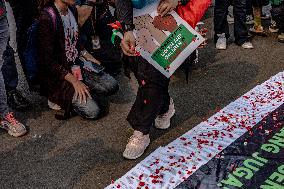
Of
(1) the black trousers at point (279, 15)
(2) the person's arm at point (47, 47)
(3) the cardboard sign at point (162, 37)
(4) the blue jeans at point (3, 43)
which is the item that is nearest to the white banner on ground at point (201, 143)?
(3) the cardboard sign at point (162, 37)

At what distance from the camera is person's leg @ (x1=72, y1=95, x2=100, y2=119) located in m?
4.32

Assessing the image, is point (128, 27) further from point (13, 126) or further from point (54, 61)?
point (13, 126)

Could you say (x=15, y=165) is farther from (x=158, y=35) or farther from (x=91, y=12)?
(x=91, y=12)

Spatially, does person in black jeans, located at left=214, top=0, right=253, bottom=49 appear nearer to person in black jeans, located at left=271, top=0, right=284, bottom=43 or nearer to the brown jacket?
person in black jeans, located at left=271, top=0, right=284, bottom=43

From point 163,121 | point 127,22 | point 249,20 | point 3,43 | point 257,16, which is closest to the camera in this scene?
point 127,22

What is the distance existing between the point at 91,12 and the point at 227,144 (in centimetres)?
226

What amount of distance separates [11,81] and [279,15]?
380cm

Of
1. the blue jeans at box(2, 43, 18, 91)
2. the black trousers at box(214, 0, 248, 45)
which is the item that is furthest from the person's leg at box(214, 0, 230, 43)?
the blue jeans at box(2, 43, 18, 91)

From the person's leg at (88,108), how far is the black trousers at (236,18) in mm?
2535

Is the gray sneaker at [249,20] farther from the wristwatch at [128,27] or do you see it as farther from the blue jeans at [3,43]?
the blue jeans at [3,43]

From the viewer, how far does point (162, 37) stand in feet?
11.3

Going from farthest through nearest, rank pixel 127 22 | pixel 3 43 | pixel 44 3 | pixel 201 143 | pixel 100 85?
1. pixel 100 85
2. pixel 44 3
3. pixel 3 43
4. pixel 201 143
5. pixel 127 22

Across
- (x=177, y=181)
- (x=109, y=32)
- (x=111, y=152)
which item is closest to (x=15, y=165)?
(x=111, y=152)

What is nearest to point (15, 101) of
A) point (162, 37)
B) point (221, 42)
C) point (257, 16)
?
point (162, 37)
